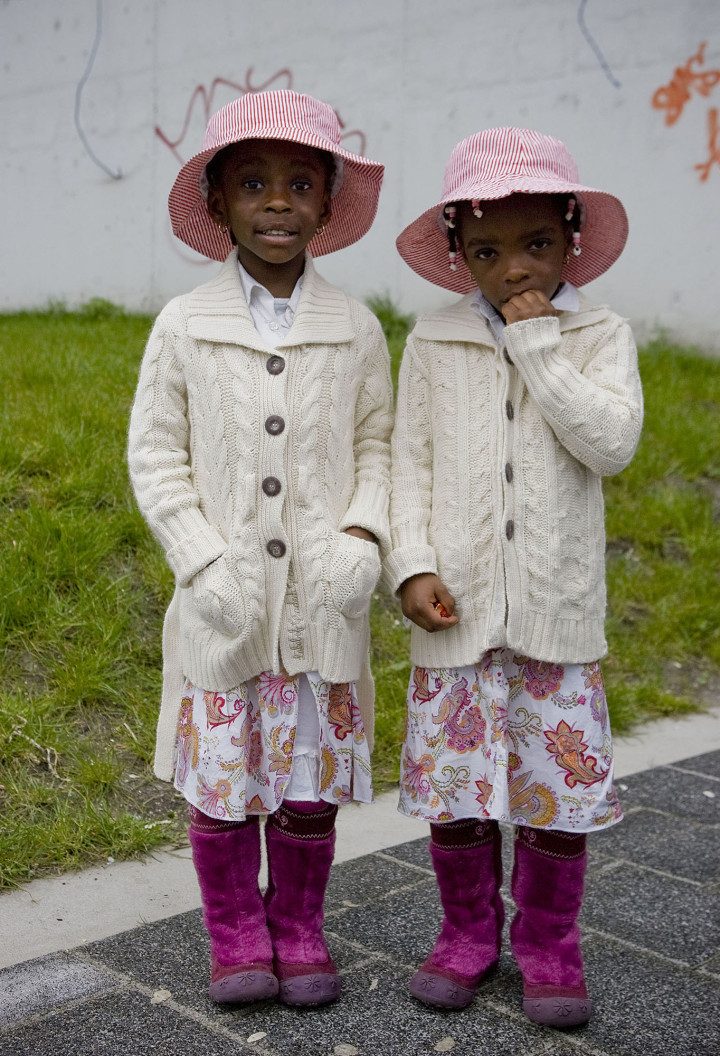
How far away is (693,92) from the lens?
21.7 ft

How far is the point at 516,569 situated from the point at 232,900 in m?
0.84

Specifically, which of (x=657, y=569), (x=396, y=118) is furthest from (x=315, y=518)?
(x=396, y=118)

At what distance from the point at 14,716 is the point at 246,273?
1.50m

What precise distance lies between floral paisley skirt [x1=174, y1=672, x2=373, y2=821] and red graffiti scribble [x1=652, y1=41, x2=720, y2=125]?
5.46m

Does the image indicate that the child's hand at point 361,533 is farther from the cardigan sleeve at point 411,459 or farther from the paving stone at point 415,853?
the paving stone at point 415,853

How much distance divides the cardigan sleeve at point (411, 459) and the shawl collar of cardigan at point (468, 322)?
0.19ft

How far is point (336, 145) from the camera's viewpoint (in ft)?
7.30

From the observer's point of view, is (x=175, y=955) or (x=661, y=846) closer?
(x=175, y=955)

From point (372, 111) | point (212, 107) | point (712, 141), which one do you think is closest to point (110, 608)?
point (712, 141)

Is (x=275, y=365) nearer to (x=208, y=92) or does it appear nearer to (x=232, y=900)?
(x=232, y=900)

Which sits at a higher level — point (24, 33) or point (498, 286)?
point (24, 33)

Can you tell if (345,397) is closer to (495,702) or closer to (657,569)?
(495,702)

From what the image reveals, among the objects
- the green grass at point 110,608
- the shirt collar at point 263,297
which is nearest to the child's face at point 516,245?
A: the shirt collar at point 263,297

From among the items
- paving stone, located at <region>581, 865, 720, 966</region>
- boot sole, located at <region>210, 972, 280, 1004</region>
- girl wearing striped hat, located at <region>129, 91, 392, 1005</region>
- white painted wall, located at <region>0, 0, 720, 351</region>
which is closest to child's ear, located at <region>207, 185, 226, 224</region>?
girl wearing striped hat, located at <region>129, 91, 392, 1005</region>
